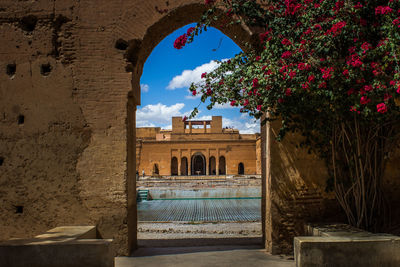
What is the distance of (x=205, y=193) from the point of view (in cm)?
1419

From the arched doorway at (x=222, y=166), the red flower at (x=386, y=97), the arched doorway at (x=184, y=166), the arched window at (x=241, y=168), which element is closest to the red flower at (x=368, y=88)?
the red flower at (x=386, y=97)

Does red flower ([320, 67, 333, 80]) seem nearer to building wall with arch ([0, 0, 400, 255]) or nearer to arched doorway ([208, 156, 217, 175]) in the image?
building wall with arch ([0, 0, 400, 255])

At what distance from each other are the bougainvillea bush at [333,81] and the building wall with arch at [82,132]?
1.26 feet

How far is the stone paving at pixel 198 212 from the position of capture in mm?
8922

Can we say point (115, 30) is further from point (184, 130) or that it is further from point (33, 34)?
point (184, 130)

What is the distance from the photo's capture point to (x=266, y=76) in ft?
11.6

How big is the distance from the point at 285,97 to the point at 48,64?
11.6 ft

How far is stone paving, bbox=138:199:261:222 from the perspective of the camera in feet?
29.3

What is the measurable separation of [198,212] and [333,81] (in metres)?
7.62

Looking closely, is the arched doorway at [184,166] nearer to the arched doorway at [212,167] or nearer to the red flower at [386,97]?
the arched doorway at [212,167]

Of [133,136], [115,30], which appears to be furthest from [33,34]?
[133,136]

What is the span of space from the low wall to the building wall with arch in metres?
9.54

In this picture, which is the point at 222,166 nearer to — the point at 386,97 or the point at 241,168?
the point at 241,168

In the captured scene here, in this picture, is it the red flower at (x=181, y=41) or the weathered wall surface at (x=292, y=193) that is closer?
the red flower at (x=181, y=41)
